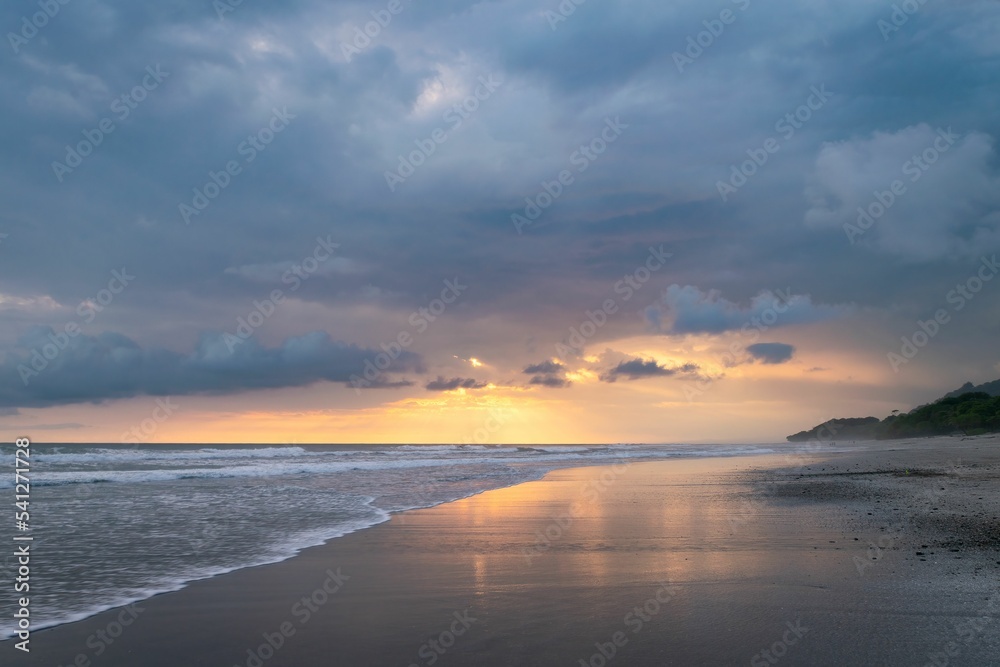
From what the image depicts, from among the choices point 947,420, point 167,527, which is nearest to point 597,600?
point 167,527

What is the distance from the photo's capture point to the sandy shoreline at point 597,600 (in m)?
5.30

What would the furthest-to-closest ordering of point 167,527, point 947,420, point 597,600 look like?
point 947,420
point 167,527
point 597,600

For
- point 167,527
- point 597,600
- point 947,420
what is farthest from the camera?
point 947,420

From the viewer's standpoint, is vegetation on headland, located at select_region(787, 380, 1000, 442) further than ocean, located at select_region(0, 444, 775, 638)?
Yes

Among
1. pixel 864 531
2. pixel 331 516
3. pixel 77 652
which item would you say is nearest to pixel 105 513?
pixel 331 516

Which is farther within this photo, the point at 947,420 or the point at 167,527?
the point at 947,420

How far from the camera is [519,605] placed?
6.63 meters

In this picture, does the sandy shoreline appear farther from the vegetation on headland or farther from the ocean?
the vegetation on headland

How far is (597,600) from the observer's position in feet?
22.2

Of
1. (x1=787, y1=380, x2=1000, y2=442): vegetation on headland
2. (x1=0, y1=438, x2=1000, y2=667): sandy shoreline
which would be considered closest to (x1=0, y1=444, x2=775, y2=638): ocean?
(x1=0, y1=438, x2=1000, y2=667): sandy shoreline

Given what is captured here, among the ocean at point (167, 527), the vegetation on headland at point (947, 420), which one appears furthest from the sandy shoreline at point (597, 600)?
the vegetation on headland at point (947, 420)

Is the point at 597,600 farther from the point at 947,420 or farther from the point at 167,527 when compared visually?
the point at 947,420

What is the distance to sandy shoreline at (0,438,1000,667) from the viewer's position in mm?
5305

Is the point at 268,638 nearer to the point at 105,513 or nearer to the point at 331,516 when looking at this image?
the point at 331,516
